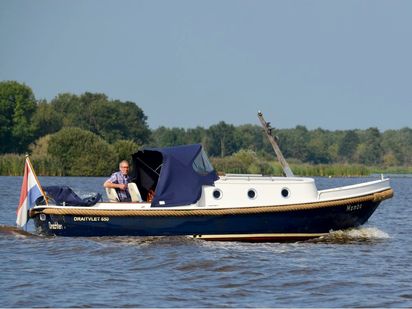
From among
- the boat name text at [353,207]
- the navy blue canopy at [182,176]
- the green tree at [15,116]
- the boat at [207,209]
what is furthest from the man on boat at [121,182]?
the green tree at [15,116]

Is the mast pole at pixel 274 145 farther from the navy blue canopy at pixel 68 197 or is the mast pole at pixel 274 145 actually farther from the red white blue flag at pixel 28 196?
the red white blue flag at pixel 28 196

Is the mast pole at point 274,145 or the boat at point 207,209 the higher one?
the mast pole at point 274,145

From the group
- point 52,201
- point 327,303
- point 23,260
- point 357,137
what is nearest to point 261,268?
point 327,303

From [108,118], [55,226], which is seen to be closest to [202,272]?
[55,226]

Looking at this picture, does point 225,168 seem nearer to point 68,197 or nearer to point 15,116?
point 15,116

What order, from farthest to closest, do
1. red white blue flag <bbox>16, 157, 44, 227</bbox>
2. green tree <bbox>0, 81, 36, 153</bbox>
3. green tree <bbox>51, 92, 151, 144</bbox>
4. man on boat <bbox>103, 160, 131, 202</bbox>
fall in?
green tree <bbox>51, 92, 151, 144</bbox> < green tree <bbox>0, 81, 36, 153</bbox> < red white blue flag <bbox>16, 157, 44, 227</bbox> < man on boat <bbox>103, 160, 131, 202</bbox>

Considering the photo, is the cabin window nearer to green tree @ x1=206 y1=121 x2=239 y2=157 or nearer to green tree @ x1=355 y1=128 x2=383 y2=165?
green tree @ x1=206 y1=121 x2=239 y2=157

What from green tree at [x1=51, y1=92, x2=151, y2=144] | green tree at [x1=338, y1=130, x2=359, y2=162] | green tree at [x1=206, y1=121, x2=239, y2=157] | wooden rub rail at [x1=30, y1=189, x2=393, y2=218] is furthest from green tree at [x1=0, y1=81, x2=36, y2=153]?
green tree at [x1=338, y1=130, x2=359, y2=162]

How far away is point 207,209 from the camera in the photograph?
23562 millimetres

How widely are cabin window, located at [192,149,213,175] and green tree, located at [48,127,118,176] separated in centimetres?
5074

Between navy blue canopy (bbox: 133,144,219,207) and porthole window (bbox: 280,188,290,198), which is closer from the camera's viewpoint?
navy blue canopy (bbox: 133,144,219,207)

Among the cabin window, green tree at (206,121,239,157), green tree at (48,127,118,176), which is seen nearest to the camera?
the cabin window

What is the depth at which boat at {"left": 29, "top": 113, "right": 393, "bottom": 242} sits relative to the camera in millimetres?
23672

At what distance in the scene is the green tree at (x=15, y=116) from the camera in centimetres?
10425
